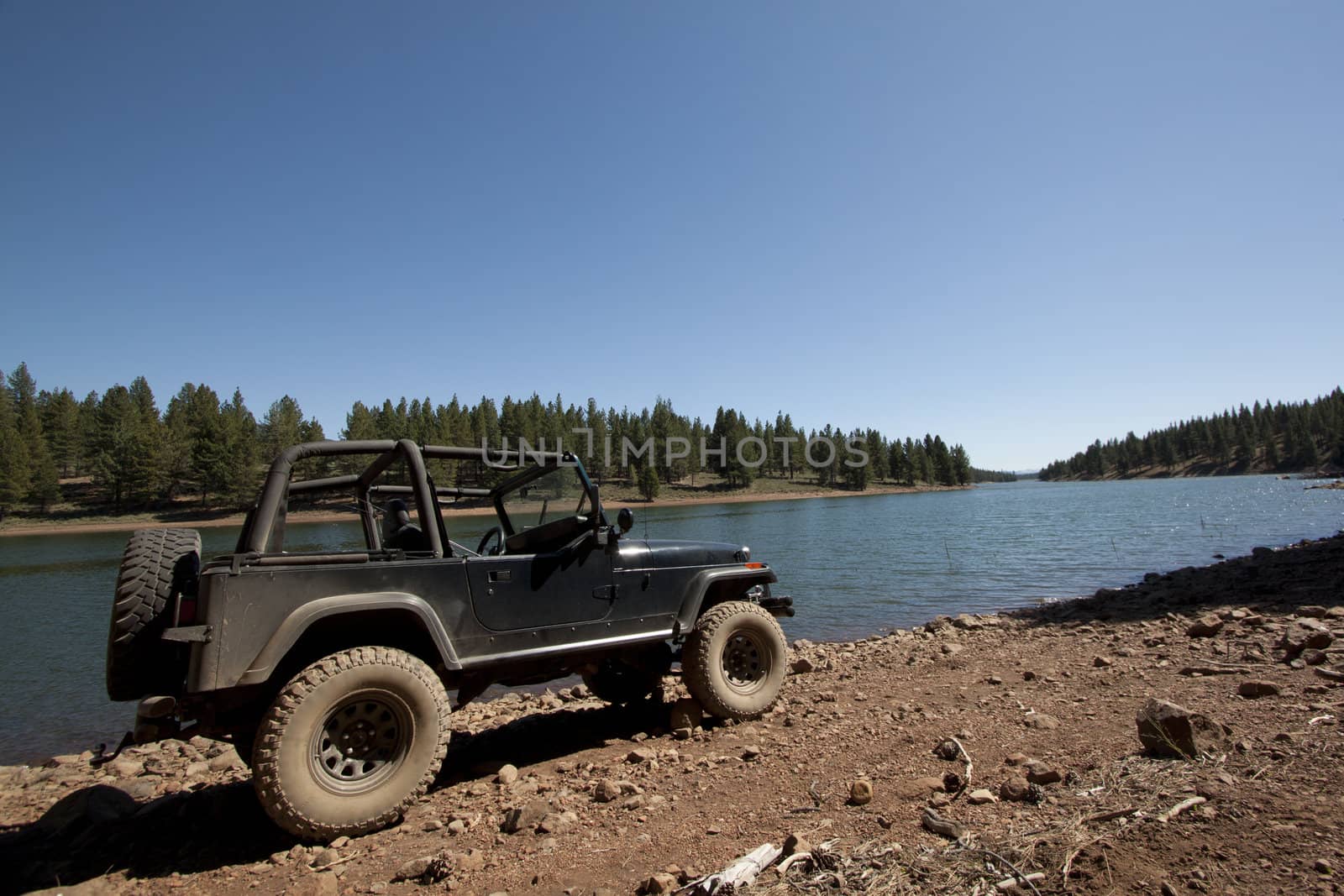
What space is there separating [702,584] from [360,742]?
3.06 meters

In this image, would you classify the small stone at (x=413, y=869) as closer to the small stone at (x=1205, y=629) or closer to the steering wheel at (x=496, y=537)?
the steering wheel at (x=496, y=537)

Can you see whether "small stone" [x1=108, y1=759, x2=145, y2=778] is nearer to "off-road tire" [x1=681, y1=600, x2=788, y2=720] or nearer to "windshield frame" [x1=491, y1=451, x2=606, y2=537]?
"windshield frame" [x1=491, y1=451, x2=606, y2=537]

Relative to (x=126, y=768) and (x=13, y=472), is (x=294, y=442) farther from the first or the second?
(x=126, y=768)

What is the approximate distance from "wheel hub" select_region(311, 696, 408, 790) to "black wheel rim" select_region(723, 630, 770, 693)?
3.03 meters

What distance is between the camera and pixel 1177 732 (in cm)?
394

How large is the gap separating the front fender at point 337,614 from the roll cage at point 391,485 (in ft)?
1.51

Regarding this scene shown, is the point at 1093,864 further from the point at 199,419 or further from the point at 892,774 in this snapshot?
the point at 199,419

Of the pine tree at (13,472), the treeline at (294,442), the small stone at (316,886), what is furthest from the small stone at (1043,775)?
the pine tree at (13,472)

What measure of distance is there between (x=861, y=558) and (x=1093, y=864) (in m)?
24.0

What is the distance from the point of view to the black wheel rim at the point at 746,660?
6.24 metres

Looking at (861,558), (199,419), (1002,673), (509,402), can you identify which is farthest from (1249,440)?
(199,419)

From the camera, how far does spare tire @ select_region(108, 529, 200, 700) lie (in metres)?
3.89

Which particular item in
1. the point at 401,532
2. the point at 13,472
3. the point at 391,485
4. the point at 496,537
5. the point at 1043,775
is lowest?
the point at 1043,775

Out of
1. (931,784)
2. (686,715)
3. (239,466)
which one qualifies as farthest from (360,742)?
(239,466)
